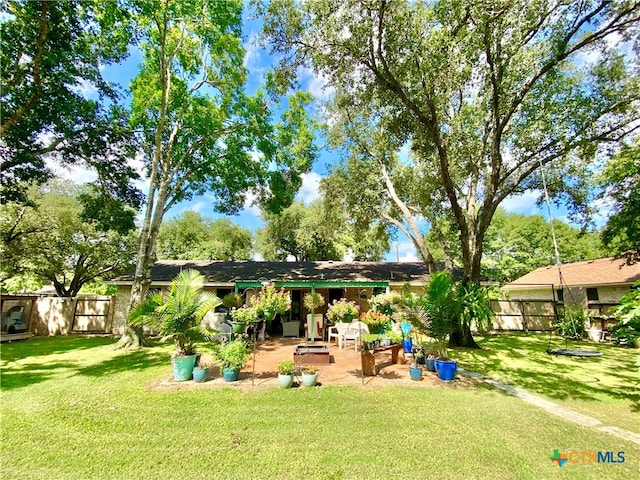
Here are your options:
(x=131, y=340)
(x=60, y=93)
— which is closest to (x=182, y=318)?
(x=131, y=340)

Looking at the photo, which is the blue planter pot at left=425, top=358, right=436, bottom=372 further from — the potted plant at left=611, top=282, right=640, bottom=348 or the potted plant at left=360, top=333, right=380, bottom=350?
the potted plant at left=611, top=282, right=640, bottom=348

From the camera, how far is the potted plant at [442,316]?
6617 mm

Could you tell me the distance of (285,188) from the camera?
14.7m

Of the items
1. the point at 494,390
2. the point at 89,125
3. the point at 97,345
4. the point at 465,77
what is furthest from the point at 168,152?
the point at 494,390

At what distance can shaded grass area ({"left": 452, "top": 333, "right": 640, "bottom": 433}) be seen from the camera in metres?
5.05

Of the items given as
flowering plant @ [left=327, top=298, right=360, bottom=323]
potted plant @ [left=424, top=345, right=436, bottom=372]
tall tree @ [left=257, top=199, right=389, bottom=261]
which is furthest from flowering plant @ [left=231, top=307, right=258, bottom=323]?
tall tree @ [left=257, top=199, right=389, bottom=261]

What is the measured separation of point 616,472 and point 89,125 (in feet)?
58.1

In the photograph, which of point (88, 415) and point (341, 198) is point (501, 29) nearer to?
point (341, 198)

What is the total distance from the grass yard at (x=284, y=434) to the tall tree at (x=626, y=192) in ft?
24.5

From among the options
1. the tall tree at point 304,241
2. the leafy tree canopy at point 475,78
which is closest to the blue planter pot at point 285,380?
the leafy tree canopy at point 475,78

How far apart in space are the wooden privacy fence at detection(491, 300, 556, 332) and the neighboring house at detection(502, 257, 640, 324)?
0.86m

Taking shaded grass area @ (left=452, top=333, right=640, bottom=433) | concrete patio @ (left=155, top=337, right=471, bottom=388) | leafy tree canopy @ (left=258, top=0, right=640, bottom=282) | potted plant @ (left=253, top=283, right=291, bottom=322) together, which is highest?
leafy tree canopy @ (left=258, top=0, right=640, bottom=282)

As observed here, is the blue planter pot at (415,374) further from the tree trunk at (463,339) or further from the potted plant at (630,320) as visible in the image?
the tree trunk at (463,339)

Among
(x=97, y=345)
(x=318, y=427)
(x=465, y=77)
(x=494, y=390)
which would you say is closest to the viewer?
(x=318, y=427)
